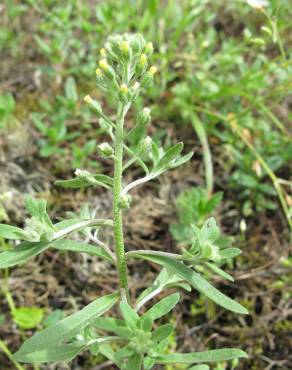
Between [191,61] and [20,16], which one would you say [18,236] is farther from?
[20,16]

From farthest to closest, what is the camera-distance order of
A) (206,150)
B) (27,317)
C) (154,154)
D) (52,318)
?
1. (206,150)
2. (27,317)
3. (52,318)
4. (154,154)

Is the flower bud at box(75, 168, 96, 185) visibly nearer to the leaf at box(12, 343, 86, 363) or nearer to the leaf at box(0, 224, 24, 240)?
the leaf at box(0, 224, 24, 240)

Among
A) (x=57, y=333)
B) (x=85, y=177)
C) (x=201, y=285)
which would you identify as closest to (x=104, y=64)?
(x=85, y=177)

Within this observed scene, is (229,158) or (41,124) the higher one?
(41,124)

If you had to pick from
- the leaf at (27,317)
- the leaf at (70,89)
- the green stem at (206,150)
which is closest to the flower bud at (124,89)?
the leaf at (27,317)

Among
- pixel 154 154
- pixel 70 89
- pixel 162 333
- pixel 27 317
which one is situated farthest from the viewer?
pixel 70 89

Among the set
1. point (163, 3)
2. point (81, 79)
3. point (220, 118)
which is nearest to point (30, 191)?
point (81, 79)

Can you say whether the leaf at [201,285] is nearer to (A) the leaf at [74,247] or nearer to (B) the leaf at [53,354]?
(A) the leaf at [74,247]

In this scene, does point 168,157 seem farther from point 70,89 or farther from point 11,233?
point 70,89
